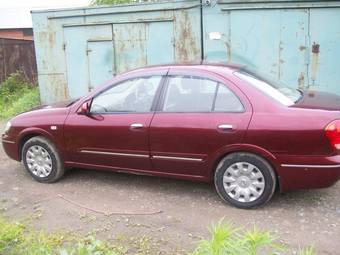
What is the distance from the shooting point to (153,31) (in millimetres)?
9852

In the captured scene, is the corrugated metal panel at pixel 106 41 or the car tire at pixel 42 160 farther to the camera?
the corrugated metal panel at pixel 106 41

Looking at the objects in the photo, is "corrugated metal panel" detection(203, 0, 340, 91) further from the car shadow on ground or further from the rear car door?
the rear car door

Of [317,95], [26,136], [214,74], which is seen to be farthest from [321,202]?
[26,136]

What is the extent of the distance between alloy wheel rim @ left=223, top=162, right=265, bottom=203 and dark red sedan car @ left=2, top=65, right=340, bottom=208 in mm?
11

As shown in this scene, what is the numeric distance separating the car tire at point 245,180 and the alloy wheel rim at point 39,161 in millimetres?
2291

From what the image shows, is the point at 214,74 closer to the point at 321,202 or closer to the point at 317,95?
the point at 317,95

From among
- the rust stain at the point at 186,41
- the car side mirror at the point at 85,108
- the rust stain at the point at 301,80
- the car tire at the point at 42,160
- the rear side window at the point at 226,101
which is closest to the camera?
the rear side window at the point at 226,101

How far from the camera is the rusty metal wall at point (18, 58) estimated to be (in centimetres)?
1441

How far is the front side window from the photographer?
18.7 ft

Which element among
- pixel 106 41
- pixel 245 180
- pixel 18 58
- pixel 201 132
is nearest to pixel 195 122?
pixel 201 132

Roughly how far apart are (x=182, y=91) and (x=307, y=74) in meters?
4.51

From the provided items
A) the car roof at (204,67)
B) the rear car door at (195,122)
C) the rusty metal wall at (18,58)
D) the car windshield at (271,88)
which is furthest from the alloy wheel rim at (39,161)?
the rusty metal wall at (18,58)

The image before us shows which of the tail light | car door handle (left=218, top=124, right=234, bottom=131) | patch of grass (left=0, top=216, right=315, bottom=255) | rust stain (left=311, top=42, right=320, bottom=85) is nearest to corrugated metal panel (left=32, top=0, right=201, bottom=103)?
rust stain (left=311, top=42, right=320, bottom=85)

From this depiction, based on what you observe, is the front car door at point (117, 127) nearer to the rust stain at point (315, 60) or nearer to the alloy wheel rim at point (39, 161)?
the alloy wheel rim at point (39, 161)
